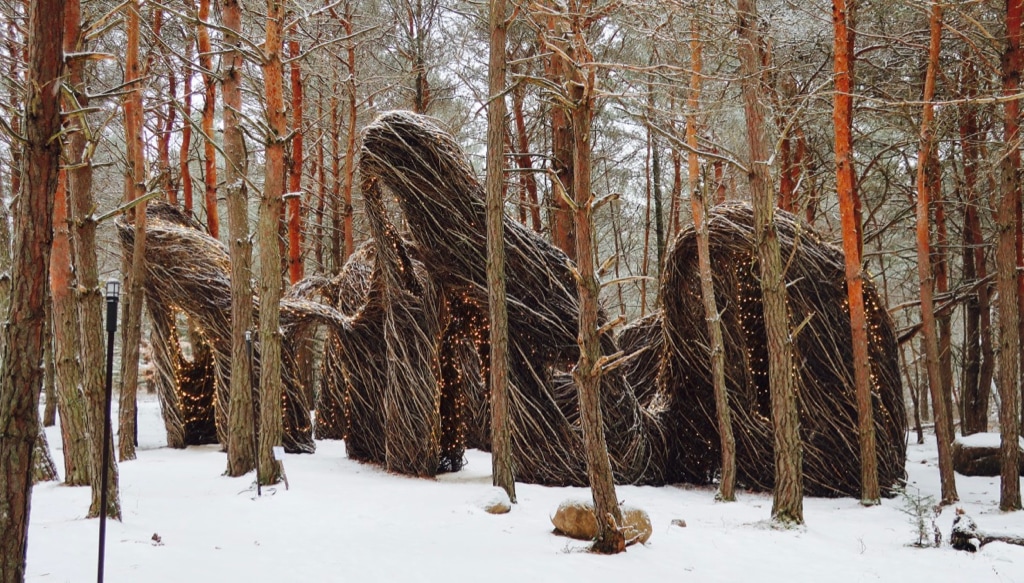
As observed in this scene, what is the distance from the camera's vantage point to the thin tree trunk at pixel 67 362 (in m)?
5.96

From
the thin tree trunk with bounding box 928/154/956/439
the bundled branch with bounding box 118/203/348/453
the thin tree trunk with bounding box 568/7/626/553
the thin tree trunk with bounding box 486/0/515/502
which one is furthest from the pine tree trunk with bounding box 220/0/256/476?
the thin tree trunk with bounding box 928/154/956/439

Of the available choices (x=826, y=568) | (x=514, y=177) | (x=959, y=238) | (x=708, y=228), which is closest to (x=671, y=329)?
(x=708, y=228)

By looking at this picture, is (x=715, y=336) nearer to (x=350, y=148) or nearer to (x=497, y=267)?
(x=497, y=267)

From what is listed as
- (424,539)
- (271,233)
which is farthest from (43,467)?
(424,539)

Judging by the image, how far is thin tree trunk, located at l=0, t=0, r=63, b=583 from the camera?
3000 mm

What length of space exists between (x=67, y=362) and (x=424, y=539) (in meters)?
3.33

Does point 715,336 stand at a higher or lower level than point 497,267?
lower

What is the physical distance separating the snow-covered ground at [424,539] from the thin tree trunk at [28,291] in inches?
34.4

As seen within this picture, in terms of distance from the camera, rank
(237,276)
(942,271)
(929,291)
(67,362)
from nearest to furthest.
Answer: (67,362) → (237,276) → (929,291) → (942,271)

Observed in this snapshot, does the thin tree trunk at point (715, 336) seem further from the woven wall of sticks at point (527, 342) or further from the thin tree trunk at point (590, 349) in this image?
the thin tree trunk at point (590, 349)

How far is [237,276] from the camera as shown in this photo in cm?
758

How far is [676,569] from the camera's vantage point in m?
4.95

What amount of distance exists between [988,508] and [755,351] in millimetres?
2921

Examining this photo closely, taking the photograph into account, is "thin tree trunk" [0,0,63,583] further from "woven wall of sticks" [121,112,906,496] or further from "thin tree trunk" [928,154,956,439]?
"thin tree trunk" [928,154,956,439]
